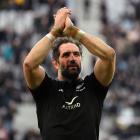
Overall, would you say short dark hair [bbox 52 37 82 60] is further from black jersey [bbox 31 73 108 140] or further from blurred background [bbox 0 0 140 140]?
blurred background [bbox 0 0 140 140]

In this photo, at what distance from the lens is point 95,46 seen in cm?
693

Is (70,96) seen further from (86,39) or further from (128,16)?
(128,16)

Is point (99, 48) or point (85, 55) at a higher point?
point (99, 48)

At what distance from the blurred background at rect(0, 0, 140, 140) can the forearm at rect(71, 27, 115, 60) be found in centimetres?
750

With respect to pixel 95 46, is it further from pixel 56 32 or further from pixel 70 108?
pixel 70 108

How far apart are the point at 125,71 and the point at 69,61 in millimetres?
10983

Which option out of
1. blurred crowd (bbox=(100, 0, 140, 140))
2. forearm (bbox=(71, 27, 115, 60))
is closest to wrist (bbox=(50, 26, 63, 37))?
forearm (bbox=(71, 27, 115, 60))

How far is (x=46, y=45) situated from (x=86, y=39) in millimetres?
358

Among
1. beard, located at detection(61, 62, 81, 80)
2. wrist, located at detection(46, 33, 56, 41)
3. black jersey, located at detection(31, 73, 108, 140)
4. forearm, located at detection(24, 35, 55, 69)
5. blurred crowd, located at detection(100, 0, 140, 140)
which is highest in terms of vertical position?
wrist, located at detection(46, 33, 56, 41)

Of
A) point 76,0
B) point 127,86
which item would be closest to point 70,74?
point 127,86

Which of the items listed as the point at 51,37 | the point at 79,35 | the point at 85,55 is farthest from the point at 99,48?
the point at 85,55

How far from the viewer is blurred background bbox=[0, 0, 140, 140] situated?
15.8 m

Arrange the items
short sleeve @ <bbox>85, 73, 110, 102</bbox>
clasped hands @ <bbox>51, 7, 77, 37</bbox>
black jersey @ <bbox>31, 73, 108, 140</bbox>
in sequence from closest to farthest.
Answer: black jersey @ <bbox>31, 73, 108, 140</bbox>, clasped hands @ <bbox>51, 7, 77, 37</bbox>, short sleeve @ <bbox>85, 73, 110, 102</bbox>

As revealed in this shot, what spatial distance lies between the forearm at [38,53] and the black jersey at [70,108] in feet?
0.74
